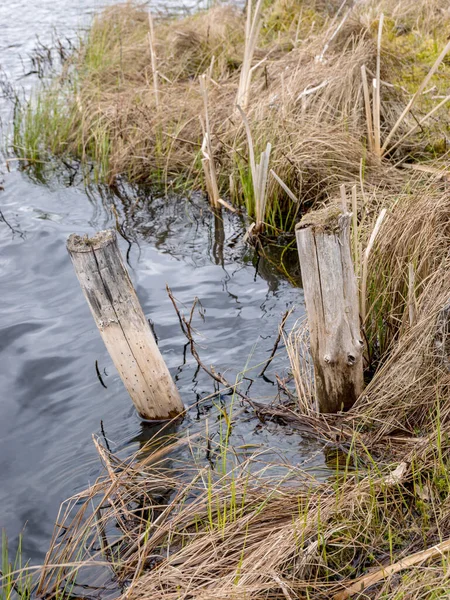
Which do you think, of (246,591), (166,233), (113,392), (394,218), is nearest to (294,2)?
(166,233)

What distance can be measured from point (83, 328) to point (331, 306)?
2295mm

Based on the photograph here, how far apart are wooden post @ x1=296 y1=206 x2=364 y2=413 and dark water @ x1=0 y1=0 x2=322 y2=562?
1.20 feet

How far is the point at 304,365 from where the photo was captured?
11.6 ft

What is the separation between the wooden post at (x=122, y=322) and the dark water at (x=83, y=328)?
25 cm

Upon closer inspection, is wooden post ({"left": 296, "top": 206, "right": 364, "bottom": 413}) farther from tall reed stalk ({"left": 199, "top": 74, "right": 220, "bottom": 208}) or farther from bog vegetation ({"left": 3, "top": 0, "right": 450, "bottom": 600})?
tall reed stalk ({"left": 199, "top": 74, "right": 220, "bottom": 208})

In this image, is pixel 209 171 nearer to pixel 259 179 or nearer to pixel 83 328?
pixel 259 179

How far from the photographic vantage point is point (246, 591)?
221 centimetres

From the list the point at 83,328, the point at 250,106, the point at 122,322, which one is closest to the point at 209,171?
the point at 250,106

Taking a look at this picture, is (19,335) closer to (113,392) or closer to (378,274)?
(113,392)

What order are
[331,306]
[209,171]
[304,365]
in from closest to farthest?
[331,306], [304,365], [209,171]

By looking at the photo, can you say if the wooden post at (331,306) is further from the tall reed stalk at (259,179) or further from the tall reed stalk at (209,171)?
the tall reed stalk at (209,171)

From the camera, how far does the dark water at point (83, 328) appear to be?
11.1 feet

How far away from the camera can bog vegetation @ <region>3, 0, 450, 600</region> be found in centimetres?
243

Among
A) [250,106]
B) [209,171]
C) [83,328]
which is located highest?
[250,106]
